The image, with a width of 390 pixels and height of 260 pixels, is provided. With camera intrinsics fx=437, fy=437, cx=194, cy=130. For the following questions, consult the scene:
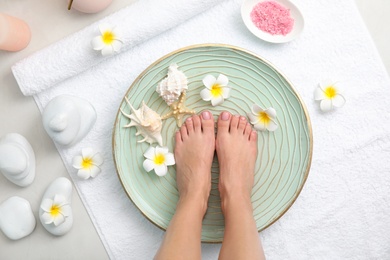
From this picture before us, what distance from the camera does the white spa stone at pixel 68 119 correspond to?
3.14 feet

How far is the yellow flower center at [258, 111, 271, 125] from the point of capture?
1024 mm

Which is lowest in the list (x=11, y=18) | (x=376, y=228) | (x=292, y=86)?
(x=376, y=228)

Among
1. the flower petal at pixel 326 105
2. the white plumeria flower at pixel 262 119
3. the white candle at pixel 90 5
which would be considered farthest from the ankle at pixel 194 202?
the white candle at pixel 90 5

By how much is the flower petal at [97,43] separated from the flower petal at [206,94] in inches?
10.0

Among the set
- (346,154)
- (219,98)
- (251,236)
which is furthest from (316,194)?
(219,98)

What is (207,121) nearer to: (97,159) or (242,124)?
(242,124)

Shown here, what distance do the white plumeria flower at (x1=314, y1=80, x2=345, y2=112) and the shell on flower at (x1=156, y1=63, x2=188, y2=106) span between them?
32 centimetres

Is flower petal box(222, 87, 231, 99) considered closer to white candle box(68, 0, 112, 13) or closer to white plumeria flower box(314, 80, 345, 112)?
white plumeria flower box(314, 80, 345, 112)

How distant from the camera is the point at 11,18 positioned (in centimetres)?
101

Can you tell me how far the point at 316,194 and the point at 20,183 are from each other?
0.73 m

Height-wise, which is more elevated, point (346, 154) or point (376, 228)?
point (346, 154)

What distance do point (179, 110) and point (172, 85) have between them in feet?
0.25

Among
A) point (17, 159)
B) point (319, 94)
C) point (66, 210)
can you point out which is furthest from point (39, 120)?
point (319, 94)

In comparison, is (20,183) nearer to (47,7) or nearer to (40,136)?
(40,136)
